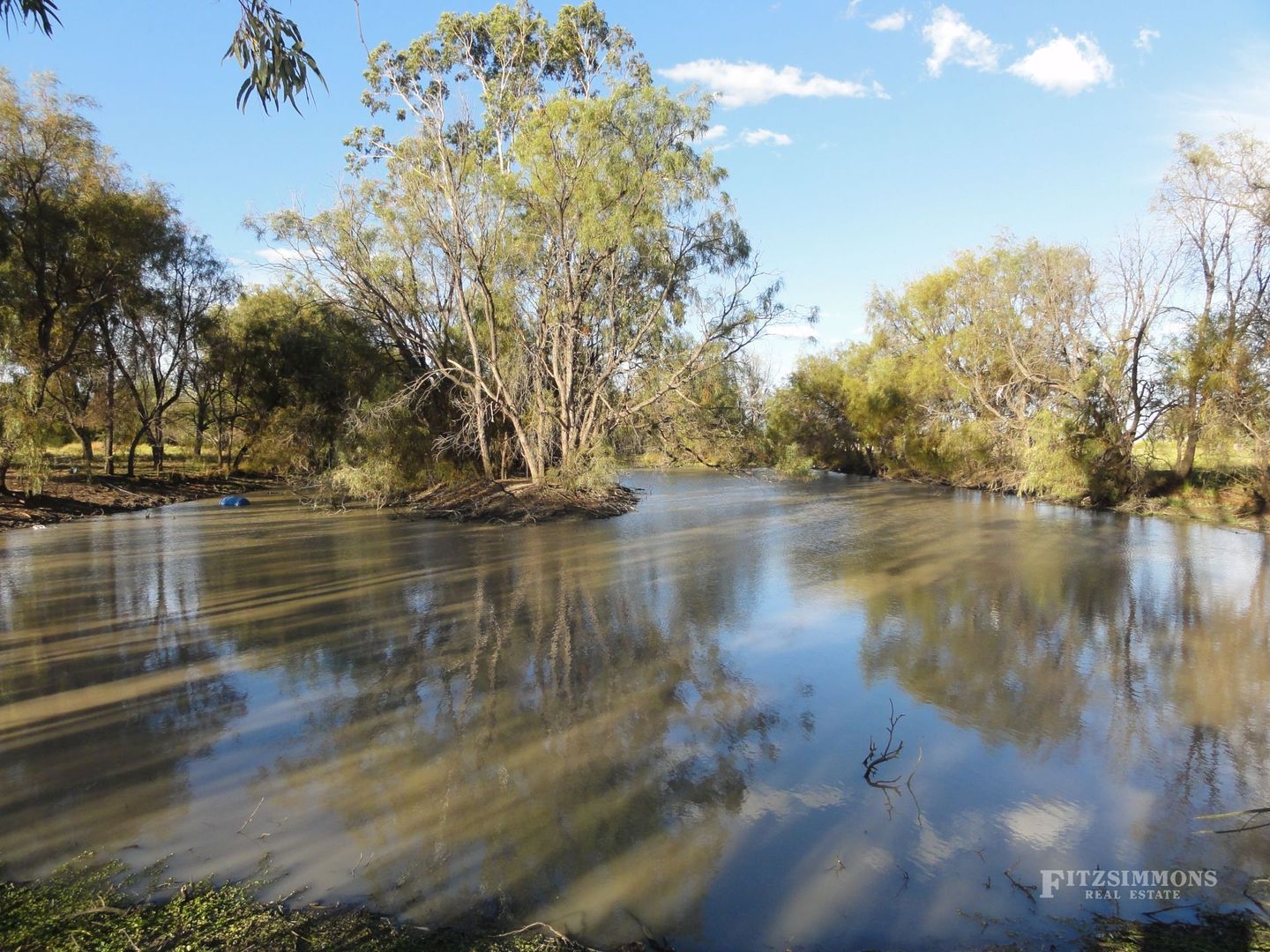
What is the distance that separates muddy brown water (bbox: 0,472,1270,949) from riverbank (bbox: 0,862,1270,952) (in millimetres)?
156

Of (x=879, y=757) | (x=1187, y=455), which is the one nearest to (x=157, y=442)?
(x=879, y=757)

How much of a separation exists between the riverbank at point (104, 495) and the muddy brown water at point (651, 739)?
694cm

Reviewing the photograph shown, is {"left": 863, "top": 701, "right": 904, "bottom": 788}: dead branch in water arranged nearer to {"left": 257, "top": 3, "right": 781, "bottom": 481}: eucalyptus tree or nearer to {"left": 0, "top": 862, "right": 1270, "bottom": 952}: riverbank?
{"left": 0, "top": 862, "right": 1270, "bottom": 952}: riverbank

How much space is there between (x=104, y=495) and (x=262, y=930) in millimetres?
22049

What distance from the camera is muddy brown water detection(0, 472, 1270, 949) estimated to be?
3504 millimetres

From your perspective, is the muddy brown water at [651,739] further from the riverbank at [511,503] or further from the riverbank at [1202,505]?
the riverbank at [1202,505]

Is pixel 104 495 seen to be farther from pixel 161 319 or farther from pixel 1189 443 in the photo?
pixel 1189 443

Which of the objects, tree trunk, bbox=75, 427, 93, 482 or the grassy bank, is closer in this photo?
the grassy bank

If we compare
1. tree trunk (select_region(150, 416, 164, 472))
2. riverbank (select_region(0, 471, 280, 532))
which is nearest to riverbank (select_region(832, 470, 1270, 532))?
riverbank (select_region(0, 471, 280, 532))

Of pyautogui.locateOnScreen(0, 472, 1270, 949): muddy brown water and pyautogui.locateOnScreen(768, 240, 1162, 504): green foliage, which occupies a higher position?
pyautogui.locateOnScreen(768, 240, 1162, 504): green foliage

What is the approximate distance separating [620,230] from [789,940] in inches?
624

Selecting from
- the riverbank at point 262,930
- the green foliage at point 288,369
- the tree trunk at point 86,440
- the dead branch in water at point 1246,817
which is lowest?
the dead branch in water at point 1246,817

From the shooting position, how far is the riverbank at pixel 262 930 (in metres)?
2.90

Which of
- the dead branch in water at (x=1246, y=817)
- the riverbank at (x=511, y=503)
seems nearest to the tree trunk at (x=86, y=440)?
the riverbank at (x=511, y=503)
